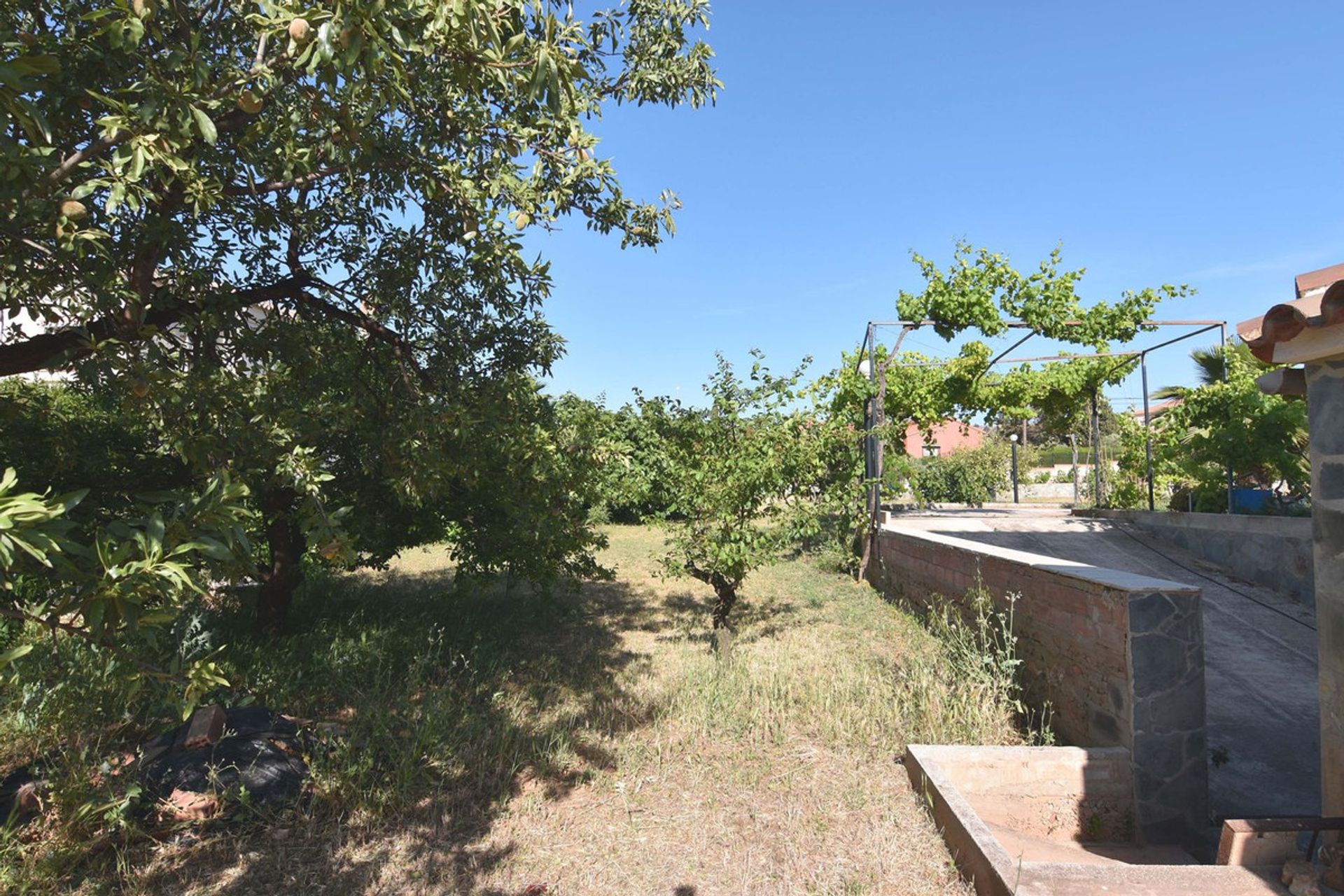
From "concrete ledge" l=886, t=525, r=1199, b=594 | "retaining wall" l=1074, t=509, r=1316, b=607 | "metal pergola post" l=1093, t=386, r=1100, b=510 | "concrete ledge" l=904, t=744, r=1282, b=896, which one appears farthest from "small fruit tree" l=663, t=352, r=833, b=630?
"metal pergola post" l=1093, t=386, r=1100, b=510

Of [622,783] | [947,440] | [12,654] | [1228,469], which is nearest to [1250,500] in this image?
[1228,469]

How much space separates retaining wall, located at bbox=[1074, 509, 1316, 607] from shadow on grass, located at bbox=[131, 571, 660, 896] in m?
6.71

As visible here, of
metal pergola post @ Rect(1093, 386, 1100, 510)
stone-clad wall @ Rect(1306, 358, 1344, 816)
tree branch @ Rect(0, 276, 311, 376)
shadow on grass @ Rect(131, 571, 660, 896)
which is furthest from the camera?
metal pergola post @ Rect(1093, 386, 1100, 510)

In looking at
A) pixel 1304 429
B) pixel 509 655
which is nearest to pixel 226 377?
pixel 509 655

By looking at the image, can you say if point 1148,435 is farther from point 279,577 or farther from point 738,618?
point 279,577

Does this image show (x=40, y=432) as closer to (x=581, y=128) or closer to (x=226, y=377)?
(x=226, y=377)

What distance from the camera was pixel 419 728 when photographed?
14.4ft

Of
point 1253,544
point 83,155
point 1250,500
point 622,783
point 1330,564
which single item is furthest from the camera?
point 1250,500

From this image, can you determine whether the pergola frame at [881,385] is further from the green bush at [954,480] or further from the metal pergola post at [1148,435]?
the green bush at [954,480]

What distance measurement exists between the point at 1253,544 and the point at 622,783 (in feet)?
27.3

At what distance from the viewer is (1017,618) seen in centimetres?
541

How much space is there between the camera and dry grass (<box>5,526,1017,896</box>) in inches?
127

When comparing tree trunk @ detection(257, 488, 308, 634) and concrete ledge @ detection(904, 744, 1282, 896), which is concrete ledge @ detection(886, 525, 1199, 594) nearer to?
concrete ledge @ detection(904, 744, 1282, 896)

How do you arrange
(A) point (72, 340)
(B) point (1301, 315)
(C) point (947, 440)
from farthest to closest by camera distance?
(C) point (947, 440), (A) point (72, 340), (B) point (1301, 315)
